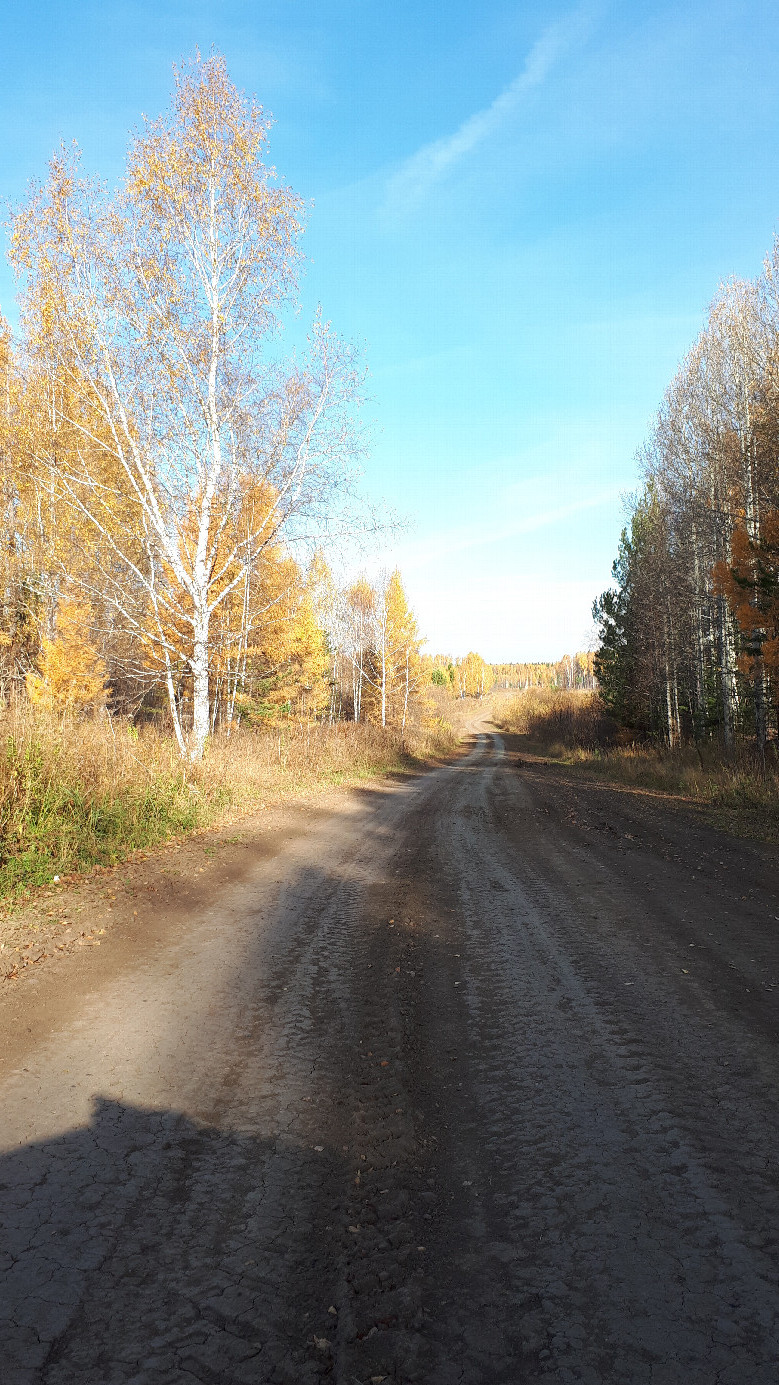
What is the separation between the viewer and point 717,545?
771 inches

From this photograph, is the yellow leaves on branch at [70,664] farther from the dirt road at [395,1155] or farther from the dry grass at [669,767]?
the dry grass at [669,767]

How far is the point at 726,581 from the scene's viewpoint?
16.2 m

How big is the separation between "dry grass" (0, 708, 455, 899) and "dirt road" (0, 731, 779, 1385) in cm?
171

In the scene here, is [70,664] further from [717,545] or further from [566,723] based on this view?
[566,723]

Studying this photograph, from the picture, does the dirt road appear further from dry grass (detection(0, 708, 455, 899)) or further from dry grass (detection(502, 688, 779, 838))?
dry grass (detection(502, 688, 779, 838))

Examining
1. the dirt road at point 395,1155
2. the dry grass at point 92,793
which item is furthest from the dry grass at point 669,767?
the dry grass at point 92,793

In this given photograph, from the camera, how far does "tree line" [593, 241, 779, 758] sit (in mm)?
15344

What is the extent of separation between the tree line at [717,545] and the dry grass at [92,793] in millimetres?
11136

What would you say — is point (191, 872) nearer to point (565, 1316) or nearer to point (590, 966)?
point (590, 966)

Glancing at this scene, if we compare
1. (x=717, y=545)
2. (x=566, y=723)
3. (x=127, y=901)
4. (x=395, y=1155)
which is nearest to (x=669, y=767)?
(x=717, y=545)

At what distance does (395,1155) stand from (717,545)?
20386 mm

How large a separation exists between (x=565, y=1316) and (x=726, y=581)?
1682cm

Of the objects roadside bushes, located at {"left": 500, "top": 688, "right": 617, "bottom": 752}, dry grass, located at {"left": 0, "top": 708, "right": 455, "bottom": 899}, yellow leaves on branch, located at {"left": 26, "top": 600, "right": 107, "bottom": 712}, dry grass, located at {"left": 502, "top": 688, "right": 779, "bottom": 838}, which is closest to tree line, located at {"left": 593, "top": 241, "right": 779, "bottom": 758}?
dry grass, located at {"left": 502, "top": 688, "right": 779, "bottom": 838}

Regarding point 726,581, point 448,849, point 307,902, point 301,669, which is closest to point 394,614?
point 301,669
